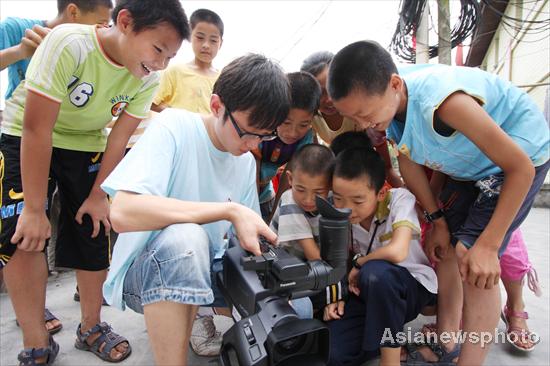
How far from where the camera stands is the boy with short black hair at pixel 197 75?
2449 mm

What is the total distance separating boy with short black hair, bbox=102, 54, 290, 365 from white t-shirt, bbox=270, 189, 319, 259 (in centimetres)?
33

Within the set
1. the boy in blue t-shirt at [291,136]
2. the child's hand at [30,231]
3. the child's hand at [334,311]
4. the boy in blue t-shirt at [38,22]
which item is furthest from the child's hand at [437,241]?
the boy in blue t-shirt at [38,22]

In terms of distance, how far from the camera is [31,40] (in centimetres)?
146

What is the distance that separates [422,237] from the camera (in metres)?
1.77

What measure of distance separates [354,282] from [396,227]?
0.97ft

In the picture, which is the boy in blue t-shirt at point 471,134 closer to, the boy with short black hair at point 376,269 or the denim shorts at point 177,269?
the boy with short black hair at point 376,269

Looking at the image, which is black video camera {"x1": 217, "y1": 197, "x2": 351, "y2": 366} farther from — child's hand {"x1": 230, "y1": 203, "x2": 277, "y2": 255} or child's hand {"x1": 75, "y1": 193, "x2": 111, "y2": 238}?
child's hand {"x1": 75, "y1": 193, "x2": 111, "y2": 238}

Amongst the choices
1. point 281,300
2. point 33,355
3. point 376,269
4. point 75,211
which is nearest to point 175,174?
point 281,300

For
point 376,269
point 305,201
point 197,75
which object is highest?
point 197,75


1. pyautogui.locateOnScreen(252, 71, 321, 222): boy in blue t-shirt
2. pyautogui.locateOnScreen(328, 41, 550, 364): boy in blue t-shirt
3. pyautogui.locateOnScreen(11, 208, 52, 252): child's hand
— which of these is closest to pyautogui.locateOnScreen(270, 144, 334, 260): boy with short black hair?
pyautogui.locateOnScreen(252, 71, 321, 222): boy in blue t-shirt

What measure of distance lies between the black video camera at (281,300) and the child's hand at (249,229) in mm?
29

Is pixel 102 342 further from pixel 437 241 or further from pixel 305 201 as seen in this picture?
pixel 437 241

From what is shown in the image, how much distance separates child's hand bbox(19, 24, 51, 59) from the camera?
1461 mm

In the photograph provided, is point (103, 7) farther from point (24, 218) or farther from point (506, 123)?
point (506, 123)
